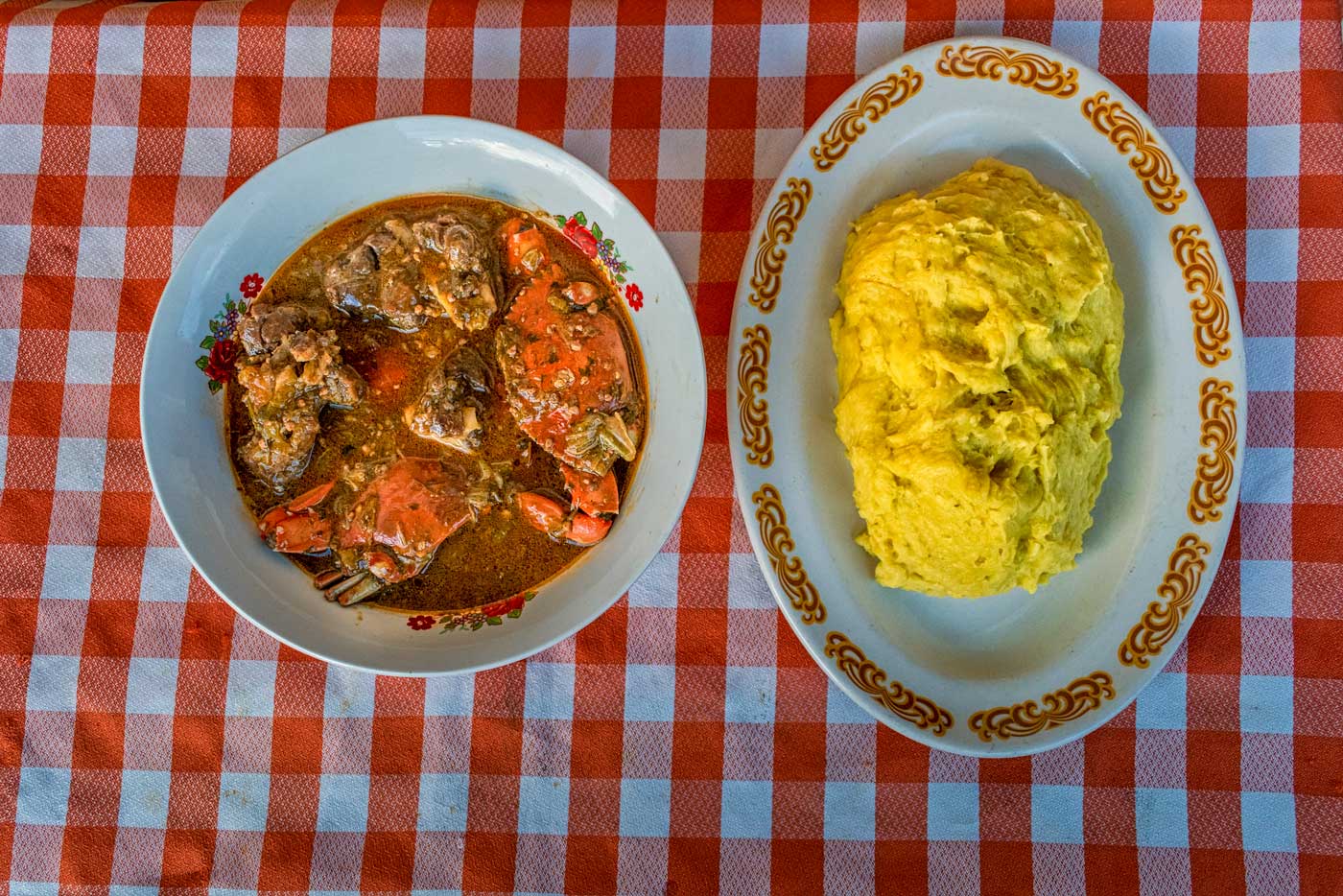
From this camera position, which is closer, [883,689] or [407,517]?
[407,517]

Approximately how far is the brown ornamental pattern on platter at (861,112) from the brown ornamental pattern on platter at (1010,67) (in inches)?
3.7

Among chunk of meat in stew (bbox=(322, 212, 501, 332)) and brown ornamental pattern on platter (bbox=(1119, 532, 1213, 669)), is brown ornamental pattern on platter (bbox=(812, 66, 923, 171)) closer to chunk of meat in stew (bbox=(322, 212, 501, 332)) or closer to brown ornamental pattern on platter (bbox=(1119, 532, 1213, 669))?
chunk of meat in stew (bbox=(322, 212, 501, 332))

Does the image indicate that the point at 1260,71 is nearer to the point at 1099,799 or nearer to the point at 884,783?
the point at 1099,799

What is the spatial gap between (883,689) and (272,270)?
Result: 1899 millimetres

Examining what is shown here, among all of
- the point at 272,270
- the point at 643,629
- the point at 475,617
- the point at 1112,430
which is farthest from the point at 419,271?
the point at 1112,430

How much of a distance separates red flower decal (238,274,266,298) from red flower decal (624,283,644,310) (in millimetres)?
924

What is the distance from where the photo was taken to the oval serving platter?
2.41 meters

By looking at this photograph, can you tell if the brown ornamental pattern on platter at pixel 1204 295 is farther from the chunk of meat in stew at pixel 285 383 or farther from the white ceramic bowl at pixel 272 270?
the chunk of meat in stew at pixel 285 383

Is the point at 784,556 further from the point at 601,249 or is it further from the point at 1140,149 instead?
the point at 1140,149

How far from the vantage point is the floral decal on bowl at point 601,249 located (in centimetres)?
229

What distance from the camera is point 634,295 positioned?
Result: 2.29 metres

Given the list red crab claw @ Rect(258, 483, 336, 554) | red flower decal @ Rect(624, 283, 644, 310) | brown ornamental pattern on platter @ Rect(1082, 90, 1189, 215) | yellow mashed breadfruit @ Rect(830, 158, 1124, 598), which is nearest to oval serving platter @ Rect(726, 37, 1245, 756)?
brown ornamental pattern on platter @ Rect(1082, 90, 1189, 215)

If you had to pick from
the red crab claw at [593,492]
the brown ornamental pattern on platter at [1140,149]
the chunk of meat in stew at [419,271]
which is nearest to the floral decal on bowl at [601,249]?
the chunk of meat in stew at [419,271]

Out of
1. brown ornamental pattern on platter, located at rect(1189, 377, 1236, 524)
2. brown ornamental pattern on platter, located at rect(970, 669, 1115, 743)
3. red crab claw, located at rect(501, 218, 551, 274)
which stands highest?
red crab claw, located at rect(501, 218, 551, 274)
